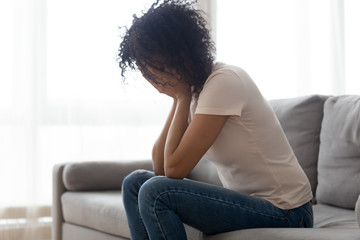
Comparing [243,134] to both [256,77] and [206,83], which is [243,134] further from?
[256,77]

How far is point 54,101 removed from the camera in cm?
347

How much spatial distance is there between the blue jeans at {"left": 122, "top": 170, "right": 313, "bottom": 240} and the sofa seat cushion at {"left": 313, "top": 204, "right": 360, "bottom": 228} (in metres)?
0.27

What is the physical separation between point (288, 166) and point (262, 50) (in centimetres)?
245

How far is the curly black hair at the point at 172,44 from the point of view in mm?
1649

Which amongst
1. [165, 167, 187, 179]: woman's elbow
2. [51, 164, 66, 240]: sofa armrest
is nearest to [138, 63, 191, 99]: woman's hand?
[165, 167, 187, 179]: woman's elbow

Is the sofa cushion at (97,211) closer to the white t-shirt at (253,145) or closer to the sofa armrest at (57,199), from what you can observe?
the sofa armrest at (57,199)

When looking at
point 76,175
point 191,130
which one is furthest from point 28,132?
point 191,130

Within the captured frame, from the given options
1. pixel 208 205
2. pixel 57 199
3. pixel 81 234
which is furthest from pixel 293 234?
pixel 57 199

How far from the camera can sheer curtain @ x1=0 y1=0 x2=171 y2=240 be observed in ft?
11.0

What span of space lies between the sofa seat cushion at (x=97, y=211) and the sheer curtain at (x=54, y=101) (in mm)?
743

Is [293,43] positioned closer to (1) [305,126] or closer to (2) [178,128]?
(1) [305,126]

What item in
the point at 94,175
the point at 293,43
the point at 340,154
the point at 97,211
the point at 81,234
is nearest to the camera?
the point at 340,154

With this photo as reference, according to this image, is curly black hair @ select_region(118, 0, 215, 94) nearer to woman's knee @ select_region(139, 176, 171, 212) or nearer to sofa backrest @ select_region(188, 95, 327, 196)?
woman's knee @ select_region(139, 176, 171, 212)

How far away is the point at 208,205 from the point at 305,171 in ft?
2.75
